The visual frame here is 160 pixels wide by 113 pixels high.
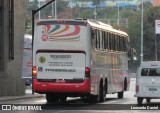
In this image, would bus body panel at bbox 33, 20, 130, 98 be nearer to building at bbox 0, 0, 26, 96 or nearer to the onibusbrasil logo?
the onibusbrasil logo

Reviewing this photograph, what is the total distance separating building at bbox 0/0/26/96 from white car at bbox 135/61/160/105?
9.18 meters

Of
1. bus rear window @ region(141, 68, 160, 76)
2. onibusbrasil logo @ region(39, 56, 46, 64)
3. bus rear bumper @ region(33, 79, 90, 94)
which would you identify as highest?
onibusbrasil logo @ region(39, 56, 46, 64)

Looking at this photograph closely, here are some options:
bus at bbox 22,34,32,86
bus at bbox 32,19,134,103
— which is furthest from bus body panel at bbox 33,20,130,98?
bus at bbox 22,34,32,86

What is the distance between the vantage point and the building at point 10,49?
108 feet

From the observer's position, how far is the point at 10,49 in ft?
111

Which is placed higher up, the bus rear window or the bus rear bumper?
the bus rear window

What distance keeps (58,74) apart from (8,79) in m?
8.49

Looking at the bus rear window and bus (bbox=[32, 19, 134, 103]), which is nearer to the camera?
bus (bbox=[32, 19, 134, 103])

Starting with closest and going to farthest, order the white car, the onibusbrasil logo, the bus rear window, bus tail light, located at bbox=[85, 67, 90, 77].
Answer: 1. bus tail light, located at bbox=[85, 67, 90, 77]
2. the onibusbrasil logo
3. the white car
4. the bus rear window

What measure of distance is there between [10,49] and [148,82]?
10786mm

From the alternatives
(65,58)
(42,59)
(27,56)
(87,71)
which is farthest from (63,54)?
(27,56)

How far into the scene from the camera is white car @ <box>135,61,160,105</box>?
1014 inches

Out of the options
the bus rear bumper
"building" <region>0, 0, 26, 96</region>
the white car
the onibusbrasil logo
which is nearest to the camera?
the bus rear bumper

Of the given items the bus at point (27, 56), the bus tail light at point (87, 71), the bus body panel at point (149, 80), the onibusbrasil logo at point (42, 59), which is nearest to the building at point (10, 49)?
the onibusbrasil logo at point (42, 59)
